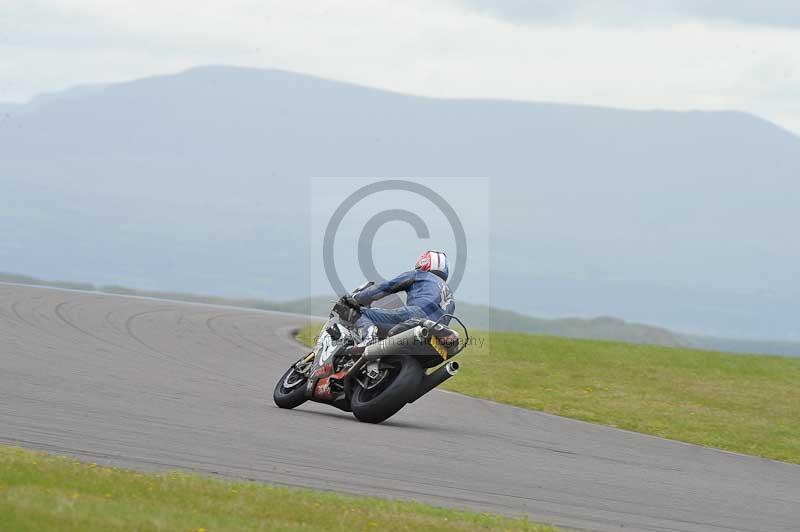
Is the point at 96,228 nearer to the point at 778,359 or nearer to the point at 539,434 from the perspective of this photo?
the point at 778,359

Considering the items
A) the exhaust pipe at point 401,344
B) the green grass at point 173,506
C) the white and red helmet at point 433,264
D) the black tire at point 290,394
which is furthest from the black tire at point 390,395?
the green grass at point 173,506

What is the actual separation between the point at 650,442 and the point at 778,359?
49.3ft

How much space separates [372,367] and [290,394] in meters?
1.35

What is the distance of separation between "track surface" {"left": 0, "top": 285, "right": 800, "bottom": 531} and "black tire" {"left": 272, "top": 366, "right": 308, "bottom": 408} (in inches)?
7.9

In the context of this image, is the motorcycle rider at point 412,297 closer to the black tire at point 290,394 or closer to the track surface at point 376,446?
the black tire at point 290,394

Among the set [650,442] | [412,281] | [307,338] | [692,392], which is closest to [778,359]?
[692,392]

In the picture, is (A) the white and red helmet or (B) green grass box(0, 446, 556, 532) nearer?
(B) green grass box(0, 446, 556, 532)

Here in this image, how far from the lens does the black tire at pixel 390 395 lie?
40.8ft

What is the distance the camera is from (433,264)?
43.4ft

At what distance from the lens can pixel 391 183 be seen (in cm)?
2056

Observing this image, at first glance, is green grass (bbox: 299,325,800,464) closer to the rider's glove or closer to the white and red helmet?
the white and red helmet

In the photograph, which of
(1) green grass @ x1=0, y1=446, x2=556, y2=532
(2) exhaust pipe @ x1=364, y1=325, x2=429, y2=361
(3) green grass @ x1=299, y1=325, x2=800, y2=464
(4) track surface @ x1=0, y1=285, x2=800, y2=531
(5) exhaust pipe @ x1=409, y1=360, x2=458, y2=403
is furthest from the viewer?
(3) green grass @ x1=299, y1=325, x2=800, y2=464

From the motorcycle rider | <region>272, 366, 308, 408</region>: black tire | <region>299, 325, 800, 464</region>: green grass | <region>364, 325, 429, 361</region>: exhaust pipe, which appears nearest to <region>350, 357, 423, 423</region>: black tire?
<region>364, 325, 429, 361</region>: exhaust pipe

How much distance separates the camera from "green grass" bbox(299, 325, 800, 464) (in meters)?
17.1
